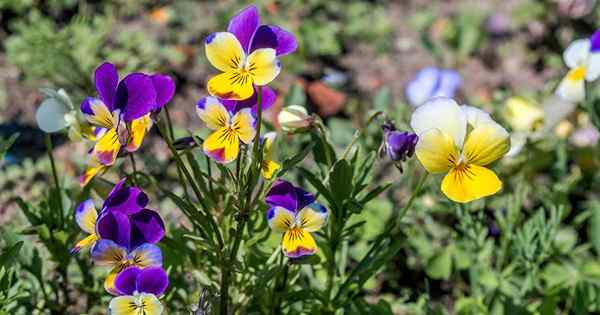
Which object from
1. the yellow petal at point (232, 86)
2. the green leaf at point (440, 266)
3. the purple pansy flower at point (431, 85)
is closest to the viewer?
the yellow petal at point (232, 86)

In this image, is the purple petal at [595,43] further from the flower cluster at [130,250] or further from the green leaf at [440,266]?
the flower cluster at [130,250]

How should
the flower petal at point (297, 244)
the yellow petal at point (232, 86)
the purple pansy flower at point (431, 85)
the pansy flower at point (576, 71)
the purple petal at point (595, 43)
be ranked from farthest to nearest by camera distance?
the purple pansy flower at point (431, 85) < the pansy flower at point (576, 71) < the purple petal at point (595, 43) < the flower petal at point (297, 244) < the yellow petal at point (232, 86)

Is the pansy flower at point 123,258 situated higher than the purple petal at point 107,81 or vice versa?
the purple petal at point 107,81

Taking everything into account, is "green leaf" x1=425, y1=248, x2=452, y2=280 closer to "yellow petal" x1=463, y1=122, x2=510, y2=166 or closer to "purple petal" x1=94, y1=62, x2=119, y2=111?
"yellow petal" x1=463, y1=122, x2=510, y2=166

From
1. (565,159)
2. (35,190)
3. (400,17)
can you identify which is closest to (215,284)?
(35,190)

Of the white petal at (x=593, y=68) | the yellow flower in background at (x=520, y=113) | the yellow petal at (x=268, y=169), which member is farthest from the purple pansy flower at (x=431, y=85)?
the yellow petal at (x=268, y=169)

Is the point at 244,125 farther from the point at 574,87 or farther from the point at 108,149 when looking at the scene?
the point at 574,87
